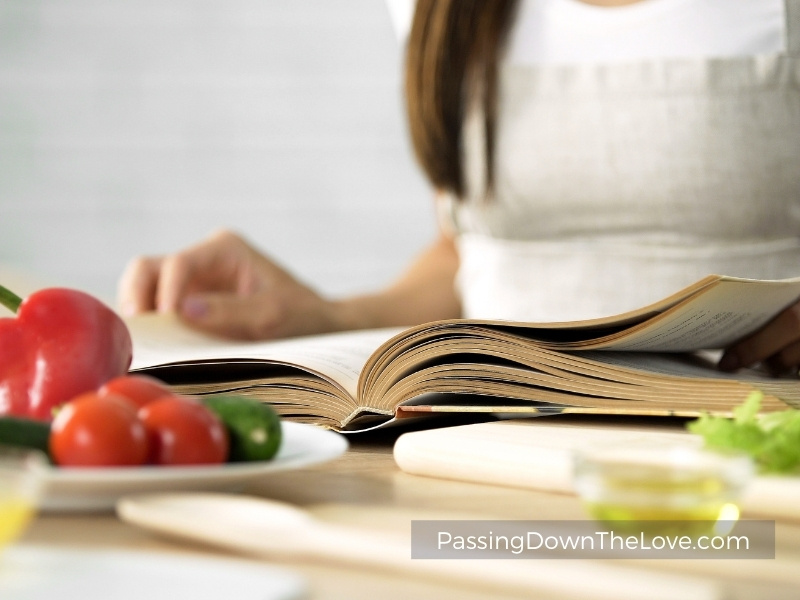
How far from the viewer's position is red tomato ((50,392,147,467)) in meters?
0.44

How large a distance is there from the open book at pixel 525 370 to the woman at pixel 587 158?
0.41 m

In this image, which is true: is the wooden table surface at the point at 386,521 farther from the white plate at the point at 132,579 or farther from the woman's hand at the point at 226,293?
the woman's hand at the point at 226,293

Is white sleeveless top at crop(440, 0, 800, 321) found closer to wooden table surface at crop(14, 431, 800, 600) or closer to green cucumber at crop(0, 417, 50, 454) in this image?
wooden table surface at crop(14, 431, 800, 600)

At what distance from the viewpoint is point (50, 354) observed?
65 centimetres

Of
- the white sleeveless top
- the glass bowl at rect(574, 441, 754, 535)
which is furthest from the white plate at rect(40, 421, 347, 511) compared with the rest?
the white sleeveless top

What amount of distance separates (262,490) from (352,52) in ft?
8.10

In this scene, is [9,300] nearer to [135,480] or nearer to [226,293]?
[135,480]

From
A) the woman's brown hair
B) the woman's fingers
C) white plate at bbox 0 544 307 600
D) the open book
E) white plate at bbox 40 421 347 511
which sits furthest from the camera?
the woman's brown hair

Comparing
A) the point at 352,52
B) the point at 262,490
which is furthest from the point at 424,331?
the point at 352,52

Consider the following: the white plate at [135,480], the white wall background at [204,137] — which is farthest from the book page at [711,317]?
the white wall background at [204,137]

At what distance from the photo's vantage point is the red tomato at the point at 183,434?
0.45m

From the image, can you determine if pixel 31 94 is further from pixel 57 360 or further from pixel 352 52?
pixel 57 360

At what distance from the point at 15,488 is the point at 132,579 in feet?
0.18

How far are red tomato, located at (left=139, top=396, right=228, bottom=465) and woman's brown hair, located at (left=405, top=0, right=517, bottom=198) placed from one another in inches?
34.2
